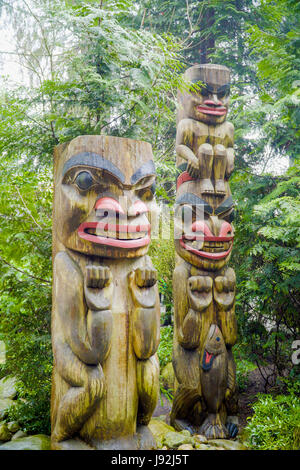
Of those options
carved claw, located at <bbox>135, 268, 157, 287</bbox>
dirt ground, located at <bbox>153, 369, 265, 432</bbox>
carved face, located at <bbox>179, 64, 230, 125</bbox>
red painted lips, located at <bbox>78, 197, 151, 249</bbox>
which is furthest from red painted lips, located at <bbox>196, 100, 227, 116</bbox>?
A: dirt ground, located at <bbox>153, 369, 265, 432</bbox>

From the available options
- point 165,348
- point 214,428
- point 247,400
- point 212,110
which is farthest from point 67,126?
point 165,348

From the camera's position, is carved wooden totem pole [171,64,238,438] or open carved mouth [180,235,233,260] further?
open carved mouth [180,235,233,260]

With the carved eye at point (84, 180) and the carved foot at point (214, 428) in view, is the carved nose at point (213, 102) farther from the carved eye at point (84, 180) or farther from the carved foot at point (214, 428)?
the carved foot at point (214, 428)

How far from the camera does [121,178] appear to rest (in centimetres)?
345

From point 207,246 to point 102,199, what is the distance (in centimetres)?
210

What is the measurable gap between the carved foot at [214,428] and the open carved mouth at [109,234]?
2719 mm

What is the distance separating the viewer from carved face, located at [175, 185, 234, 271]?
5.11 m

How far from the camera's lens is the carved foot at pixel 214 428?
15.6ft

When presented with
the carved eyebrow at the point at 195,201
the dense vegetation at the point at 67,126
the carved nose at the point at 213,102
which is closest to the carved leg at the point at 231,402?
the dense vegetation at the point at 67,126

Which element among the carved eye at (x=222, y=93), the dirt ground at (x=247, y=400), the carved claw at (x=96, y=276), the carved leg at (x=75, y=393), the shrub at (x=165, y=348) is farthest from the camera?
the shrub at (x=165, y=348)

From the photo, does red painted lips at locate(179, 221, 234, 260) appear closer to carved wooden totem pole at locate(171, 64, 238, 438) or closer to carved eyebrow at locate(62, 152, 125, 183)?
carved wooden totem pole at locate(171, 64, 238, 438)

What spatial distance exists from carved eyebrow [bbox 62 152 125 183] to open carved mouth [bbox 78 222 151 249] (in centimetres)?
42

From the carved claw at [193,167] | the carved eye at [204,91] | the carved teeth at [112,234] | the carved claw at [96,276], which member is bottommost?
the carved claw at [96,276]
